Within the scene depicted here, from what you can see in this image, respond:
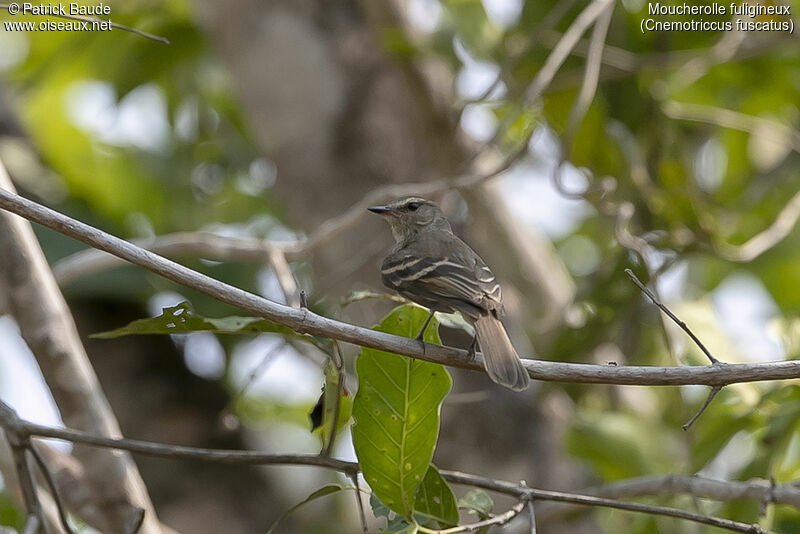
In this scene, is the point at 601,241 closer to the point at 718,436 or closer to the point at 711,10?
the point at 711,10

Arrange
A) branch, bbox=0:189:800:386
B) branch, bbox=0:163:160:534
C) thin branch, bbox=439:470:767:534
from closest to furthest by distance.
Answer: branch, bbox=0:189:800:386 → thin branch, bbox=439:470:767:534 → branch, bbox=0:163:160:534

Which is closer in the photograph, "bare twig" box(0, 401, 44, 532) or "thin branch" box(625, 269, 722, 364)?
"thin branch" box(625, 269, 722, 364)

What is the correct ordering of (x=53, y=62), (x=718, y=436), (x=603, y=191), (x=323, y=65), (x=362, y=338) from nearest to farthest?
1. (x=362, y=338)
2. (x=718, y=436)
3. (x=603, y=191)
4. (x=323, y=65)
5. (x=53, y=62)

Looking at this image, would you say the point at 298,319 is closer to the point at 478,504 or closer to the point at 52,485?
the point at 478,504

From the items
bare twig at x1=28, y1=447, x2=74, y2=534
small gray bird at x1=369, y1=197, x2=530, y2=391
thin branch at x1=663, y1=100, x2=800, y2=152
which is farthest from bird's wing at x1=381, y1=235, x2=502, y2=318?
thin branch at x1=663, y1=100, x2=800, y2=152

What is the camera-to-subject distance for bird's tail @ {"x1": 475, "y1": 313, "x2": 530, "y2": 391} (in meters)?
2.33

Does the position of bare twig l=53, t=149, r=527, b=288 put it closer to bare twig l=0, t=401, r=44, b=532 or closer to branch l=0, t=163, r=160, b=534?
branch l=0, t=163, r=160, b=534

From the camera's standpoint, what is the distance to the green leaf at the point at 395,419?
233cm

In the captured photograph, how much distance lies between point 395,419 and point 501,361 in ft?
1.00

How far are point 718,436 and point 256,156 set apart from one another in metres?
4.23

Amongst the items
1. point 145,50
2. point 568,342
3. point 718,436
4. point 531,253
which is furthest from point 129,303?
point 718,436

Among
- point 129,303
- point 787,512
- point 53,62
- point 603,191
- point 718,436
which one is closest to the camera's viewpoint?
point 718,436

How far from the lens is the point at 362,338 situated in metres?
2.09

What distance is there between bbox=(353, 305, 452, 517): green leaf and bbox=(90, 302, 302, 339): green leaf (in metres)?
0.23
